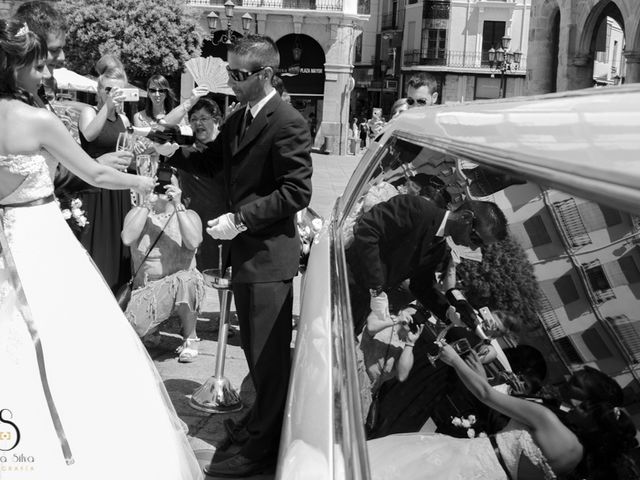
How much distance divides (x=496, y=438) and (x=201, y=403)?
11.3 ft

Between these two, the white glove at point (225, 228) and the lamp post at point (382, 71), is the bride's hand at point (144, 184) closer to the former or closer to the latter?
the white glove at point (225, 228)

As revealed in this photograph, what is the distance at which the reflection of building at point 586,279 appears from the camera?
3.34ft

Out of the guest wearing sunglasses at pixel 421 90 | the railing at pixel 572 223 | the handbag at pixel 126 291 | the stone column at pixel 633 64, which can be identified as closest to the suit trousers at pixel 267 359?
the handbag at pixel 126 291

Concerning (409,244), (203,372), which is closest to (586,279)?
Result: (409,244)

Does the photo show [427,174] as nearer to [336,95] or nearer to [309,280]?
[309,280]

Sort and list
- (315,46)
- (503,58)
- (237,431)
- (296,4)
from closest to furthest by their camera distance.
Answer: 1. (237,431)
2. (503,58)
3. (296,4)
4. (315,46)

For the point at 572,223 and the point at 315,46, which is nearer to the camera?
the point at 572,223

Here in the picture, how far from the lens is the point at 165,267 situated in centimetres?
533

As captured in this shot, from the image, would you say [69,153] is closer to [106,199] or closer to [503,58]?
[106,199]

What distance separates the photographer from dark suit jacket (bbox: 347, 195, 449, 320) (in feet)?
5.79

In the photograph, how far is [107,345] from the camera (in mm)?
2928

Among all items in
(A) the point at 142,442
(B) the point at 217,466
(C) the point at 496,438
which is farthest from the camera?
(B) the point at 217,466

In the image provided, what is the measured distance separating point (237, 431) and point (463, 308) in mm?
2598

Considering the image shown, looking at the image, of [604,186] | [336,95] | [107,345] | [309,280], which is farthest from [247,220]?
[336,95]
